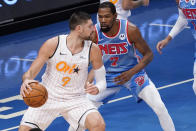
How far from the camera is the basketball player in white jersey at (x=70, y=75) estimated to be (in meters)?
6.54

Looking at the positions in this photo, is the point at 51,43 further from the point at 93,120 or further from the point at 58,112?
the point at 93,120

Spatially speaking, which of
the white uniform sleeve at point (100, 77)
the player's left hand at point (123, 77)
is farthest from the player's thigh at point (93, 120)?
the player's left hand at point (123, 77)

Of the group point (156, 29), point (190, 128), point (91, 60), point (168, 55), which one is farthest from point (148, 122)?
point (156, 29)

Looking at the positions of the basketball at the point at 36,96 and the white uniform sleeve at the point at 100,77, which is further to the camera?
the white uniform sleeve at the point at 100,77

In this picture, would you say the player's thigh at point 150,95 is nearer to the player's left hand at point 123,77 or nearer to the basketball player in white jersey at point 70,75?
the player's left hand at point 123,77

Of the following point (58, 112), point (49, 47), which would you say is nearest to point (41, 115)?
point (58, 112)

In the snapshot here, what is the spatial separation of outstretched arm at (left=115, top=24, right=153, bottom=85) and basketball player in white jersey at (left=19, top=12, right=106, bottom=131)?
25.5 inches

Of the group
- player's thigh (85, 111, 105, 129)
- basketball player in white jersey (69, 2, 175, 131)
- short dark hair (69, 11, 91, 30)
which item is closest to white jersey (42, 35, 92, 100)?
short dark hair (69, 11, 91, 30)

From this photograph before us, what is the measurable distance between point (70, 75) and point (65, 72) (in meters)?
0.07

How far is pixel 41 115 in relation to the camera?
657 cm

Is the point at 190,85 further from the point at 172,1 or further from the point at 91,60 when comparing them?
the point at 172,1

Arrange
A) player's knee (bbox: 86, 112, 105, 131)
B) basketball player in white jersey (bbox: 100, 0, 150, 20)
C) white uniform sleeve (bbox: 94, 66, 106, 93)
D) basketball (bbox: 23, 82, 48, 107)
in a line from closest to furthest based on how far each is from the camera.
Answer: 1. basketball (bbox: 23, 82, 48, 107)
2. player's knee (bbox: 86, 112, 105, 131)
3. white uniform sleeve (bbox: 94, 66, 106, 93)
4. basketball player in white jersey (bbox: 100, 0, 150, 20)

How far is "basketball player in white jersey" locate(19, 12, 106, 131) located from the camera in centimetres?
654

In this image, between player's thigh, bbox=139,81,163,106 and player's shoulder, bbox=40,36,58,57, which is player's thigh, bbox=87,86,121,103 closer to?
player's thigh, bbox=139,81,163,106
